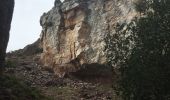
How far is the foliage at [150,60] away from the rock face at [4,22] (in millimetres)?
6337

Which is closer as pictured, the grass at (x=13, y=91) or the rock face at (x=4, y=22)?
the grass at (x=13, y=91)

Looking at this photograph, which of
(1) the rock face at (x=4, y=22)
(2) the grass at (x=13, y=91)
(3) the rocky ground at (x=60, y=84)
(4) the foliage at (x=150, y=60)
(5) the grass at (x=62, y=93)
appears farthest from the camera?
(3) the rocky ground at (x=60, y=84)

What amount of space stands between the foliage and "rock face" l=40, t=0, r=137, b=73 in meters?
12.5

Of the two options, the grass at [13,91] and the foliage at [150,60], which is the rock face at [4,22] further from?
the foliage at [150,60]

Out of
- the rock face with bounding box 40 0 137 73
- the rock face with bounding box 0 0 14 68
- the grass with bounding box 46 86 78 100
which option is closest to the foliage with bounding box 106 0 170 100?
the rock face with bounding box 0 0 14 68

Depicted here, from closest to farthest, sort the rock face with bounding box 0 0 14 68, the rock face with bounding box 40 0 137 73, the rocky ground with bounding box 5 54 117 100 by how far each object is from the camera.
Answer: the rock face with bounding box 0 0 14 68 < the rocky ground with bounding box 5 54 117 100 < the rock face with bounding box 40 0 137 73

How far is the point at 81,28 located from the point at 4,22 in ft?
49.8

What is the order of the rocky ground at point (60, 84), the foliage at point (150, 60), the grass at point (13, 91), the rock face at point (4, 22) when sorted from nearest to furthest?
the foliage at point (150, 60), the grass at point (13, 91), the rock face at point (4, 22), the rocky ground at point (60, 84)

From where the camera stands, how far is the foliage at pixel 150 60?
19438mm

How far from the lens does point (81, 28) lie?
123 ft

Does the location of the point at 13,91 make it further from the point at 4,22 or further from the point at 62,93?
the point at 62,93

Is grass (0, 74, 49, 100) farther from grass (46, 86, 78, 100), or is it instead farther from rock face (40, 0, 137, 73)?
rock face (40, 0, 137, 73)

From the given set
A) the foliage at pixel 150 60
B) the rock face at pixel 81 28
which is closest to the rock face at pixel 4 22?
the foliage at pixel 150 60

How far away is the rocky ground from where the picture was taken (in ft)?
97.2
